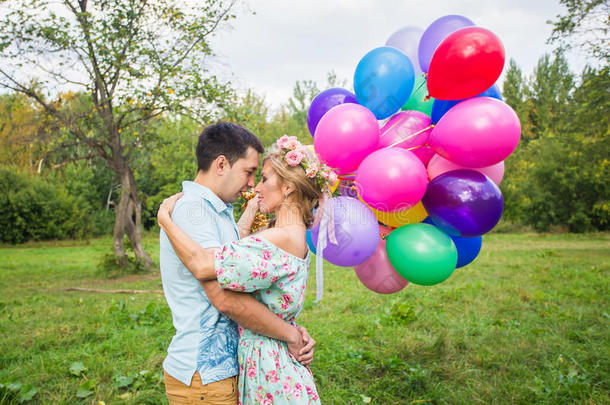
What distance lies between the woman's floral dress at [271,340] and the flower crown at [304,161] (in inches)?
16.4

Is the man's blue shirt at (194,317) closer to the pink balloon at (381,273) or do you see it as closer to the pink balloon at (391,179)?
the pink balloon at (391,179)

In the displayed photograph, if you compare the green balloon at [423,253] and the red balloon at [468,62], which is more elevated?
the red balloon at [468,62]

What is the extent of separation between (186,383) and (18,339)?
438 centimetres

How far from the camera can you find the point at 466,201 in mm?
2318

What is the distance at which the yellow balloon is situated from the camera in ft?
9.12

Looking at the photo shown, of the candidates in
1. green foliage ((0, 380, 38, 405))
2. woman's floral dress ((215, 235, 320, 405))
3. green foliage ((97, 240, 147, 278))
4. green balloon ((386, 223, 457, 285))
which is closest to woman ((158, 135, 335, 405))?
woman's floral dress ((215, 235, 320, 405))

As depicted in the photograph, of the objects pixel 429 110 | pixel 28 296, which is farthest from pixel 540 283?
pixel 28 296

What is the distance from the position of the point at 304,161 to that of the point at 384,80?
3.20ft

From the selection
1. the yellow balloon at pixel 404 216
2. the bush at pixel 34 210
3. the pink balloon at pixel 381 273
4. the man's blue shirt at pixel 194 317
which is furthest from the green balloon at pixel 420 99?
the bush at pixel 34 210

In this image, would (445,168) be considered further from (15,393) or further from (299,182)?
(15,393)

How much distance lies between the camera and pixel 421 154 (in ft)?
8.98

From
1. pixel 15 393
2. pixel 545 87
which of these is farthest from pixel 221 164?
pixel 545 87

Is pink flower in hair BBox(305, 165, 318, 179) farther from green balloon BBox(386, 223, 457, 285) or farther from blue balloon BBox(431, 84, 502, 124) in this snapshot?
blue balloon BBox(431, 84, 502, 124)

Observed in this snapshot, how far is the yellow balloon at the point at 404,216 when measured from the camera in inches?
109
